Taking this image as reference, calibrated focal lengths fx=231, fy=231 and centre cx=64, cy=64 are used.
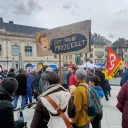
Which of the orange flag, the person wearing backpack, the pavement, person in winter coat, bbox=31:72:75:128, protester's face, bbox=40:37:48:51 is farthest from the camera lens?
the orange flag

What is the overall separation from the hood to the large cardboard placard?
4.06 meters

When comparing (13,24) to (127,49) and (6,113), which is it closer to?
(6,113)

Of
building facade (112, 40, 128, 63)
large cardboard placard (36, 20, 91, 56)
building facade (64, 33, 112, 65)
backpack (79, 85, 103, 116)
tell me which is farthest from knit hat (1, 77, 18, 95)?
building facade (112, 40, 128, 63)

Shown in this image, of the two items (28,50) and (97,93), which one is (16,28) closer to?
(28,50)

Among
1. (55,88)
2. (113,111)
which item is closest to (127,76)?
(113,111)

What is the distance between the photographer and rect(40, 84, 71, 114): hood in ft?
9.62

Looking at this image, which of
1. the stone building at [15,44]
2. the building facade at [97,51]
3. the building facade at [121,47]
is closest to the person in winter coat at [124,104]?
the stone building at [15,44]

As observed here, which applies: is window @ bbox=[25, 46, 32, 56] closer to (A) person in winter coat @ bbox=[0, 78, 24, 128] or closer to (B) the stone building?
(B) the stone building

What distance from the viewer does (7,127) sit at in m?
2.66

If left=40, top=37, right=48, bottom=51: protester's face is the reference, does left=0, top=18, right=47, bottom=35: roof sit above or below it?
above

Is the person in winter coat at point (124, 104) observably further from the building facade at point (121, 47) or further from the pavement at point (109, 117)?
the building facade at point (121, 47)

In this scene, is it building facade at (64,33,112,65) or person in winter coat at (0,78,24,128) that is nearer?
person in winter coat at (0,78,24,128)

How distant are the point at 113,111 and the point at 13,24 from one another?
45563 millimetres

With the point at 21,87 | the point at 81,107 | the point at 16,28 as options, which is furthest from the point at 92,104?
the point at 16,28
